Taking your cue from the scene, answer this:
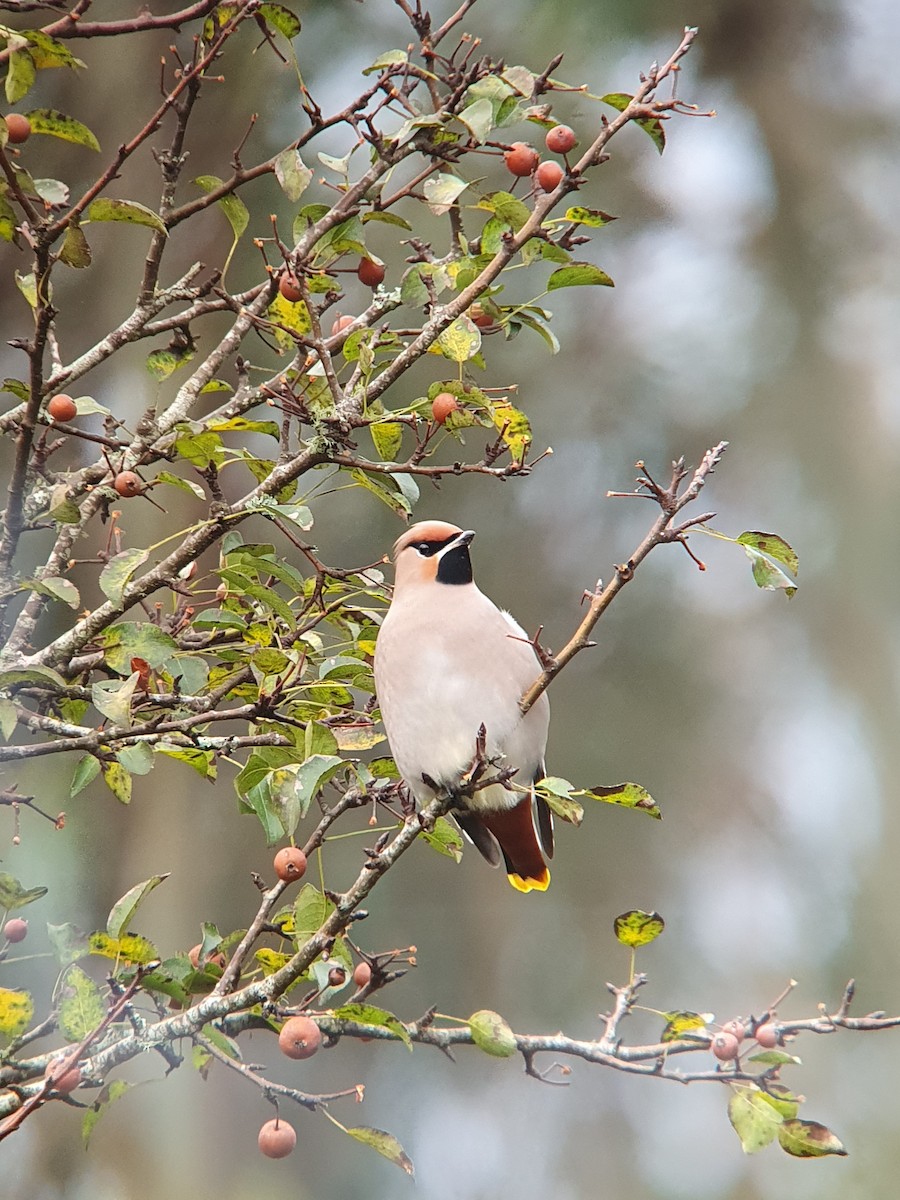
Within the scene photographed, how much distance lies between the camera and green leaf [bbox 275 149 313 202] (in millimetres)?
1865

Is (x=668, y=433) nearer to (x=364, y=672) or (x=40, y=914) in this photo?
(x=40, y=914)

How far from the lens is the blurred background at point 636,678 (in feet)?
16.1

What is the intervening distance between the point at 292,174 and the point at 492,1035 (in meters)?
1.15

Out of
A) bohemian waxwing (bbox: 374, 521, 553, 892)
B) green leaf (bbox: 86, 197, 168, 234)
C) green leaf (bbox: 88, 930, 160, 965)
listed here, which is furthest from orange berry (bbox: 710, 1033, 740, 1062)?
green leaf (bbox: 86, 197, 168, 234)

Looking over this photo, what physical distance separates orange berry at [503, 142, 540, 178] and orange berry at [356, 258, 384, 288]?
243 millimetres

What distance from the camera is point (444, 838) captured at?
1.98 meters

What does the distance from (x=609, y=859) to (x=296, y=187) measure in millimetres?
4343

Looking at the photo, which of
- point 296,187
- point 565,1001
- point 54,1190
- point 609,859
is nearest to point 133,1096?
point 54,1190

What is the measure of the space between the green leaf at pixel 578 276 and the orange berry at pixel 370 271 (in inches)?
11.9

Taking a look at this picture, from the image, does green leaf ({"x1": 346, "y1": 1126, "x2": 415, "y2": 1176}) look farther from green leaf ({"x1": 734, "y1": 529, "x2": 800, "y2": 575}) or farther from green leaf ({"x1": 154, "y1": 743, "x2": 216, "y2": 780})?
green leaf ({"x1": 734, "y1": 529, "x2": 800, "y2": 575})

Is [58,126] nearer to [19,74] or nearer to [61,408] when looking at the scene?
[19,74]

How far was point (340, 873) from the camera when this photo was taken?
4.98m

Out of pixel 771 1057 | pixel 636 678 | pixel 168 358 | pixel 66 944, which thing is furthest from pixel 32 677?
pixel 636 678

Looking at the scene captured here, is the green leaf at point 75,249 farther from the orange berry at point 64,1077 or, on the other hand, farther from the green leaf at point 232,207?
the orange berry at point 64,1077
